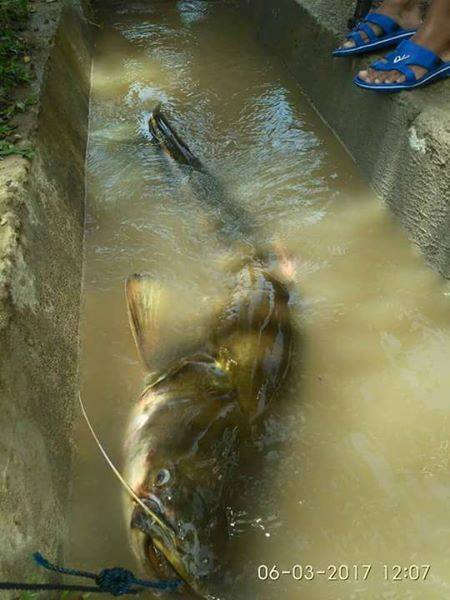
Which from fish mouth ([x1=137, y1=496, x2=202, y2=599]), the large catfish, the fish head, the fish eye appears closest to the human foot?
the large catfish

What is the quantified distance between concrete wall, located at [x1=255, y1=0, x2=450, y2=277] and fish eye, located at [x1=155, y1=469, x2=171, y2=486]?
6.93 feet

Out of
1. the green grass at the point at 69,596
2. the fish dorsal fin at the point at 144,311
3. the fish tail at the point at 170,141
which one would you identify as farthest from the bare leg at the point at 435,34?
the green grass at the point at 69,596

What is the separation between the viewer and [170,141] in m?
4.21

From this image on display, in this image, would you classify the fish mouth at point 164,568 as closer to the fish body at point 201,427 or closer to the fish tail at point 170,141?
the fish body at point 201,427

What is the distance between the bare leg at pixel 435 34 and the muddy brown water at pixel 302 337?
896mm

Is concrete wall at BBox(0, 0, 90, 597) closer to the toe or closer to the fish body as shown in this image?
the fish body

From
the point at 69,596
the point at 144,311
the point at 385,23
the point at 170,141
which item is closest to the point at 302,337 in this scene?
the point at 144,311

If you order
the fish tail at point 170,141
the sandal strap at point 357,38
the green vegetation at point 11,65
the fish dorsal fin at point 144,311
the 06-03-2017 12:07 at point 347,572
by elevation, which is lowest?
the 06-03-2017 12:07 at point 347,572

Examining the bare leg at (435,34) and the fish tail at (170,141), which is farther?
the fish tail at (170,141)

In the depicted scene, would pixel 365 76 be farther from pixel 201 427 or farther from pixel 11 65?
pixel 201 427

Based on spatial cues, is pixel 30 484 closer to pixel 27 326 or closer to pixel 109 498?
pixel 109 498

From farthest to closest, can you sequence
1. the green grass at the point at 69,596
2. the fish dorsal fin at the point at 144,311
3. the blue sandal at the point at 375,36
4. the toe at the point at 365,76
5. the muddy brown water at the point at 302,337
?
the blue sandal at the point at 375,36 → the toe at the point at 365,76 → the fish dorsal fin at the point at 144,311 → the muddy brown water at the point at 302,337 → the green grass at the point at 69,596

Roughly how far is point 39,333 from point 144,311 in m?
0.64

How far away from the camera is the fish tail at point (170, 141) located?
4074 mm
